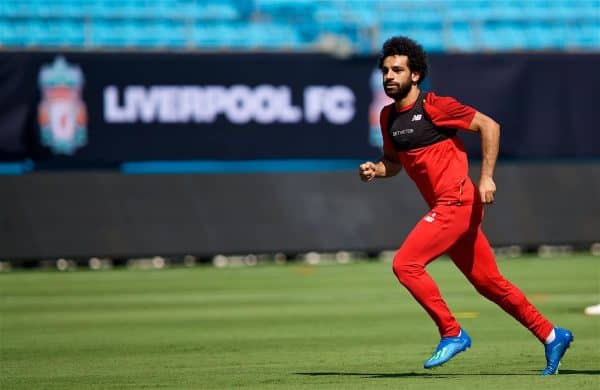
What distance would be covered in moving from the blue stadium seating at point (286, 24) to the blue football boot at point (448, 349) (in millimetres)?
13162

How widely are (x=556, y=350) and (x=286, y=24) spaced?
1571cm

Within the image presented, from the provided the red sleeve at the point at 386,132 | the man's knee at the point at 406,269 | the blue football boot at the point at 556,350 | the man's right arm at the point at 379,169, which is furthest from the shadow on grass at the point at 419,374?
the red sleeve at the point at 386,132

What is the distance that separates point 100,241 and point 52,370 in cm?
1089

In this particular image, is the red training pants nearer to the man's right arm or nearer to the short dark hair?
the man's right arm

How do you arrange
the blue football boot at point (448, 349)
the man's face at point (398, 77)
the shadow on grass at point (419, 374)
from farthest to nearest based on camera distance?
the man's face at point (398, 77), the shadow on grass at point (419, 374), the blue football boot at point (448, 349)

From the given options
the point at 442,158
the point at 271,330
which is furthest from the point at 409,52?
the point at 271,330

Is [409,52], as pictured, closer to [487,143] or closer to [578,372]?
[487,143]

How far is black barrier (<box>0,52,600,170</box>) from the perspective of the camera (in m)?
20.8

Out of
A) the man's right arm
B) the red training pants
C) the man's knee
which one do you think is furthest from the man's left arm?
the man's right arm

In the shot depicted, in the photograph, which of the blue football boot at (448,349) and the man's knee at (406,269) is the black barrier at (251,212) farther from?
the blue football boot at (448,349)

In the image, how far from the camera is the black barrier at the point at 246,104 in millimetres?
20750

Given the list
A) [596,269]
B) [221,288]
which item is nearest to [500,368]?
[221,288]

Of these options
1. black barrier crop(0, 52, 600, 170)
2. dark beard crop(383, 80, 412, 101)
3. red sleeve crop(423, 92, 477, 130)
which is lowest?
black barrier crop(0, 52, 600, 170)

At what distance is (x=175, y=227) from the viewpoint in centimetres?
2102
